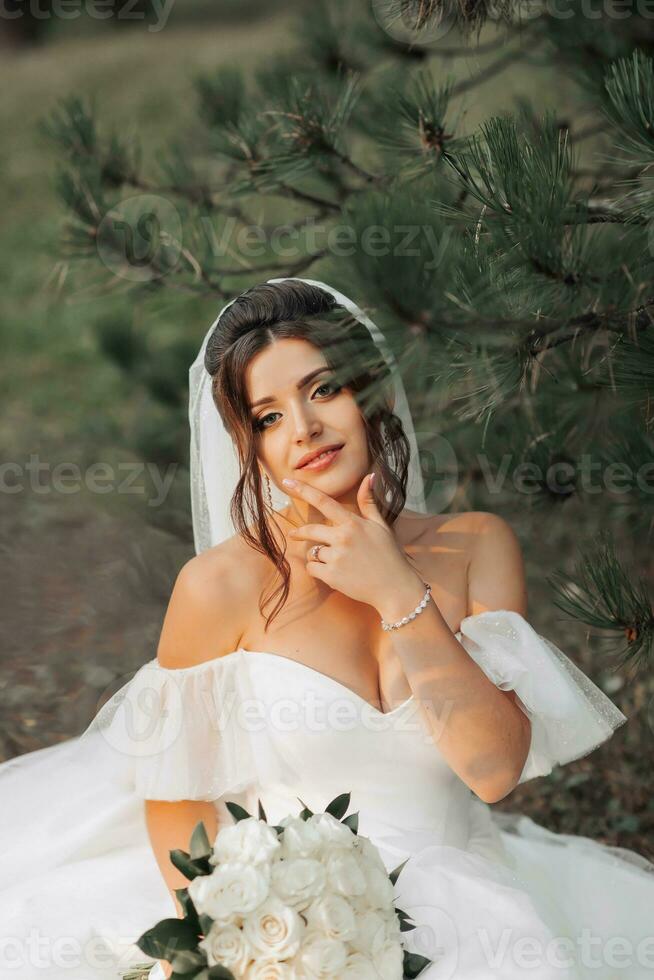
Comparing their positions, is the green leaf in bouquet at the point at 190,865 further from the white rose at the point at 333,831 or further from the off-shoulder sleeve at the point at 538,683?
the off-shoulder sleeve at the point at 538,683

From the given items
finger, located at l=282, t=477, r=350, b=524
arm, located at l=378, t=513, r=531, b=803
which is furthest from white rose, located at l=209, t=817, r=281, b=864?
finger, located at l=282, t=477, r=350, b=524

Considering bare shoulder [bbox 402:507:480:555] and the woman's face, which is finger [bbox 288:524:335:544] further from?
bare shoulder [bbox 402:507:480:555]

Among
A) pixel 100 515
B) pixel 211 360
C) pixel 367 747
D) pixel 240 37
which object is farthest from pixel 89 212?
pixel 240 37

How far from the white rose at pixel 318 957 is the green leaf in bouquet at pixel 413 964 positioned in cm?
21

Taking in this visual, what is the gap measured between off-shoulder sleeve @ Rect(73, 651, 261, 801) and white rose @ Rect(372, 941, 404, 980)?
0.60m

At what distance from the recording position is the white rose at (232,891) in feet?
4.81

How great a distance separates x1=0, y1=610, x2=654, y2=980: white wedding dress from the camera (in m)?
1.91

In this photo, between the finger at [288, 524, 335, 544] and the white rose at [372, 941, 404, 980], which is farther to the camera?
the finger at [288, 524, 335, 544]

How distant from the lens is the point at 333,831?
5.12 ft

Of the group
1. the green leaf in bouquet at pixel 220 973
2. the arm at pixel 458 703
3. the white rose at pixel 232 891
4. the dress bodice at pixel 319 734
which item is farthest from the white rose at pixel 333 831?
the dress bodice at pixel 319 734

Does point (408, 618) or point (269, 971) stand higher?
point (408, 618)

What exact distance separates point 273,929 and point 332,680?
615 mm

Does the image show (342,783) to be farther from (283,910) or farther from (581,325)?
(581,325)

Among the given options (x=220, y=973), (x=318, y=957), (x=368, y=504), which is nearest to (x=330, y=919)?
(x=318, y=957)
